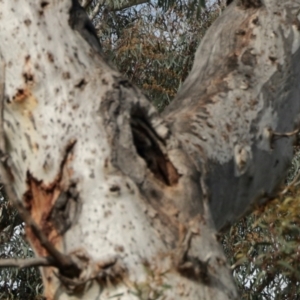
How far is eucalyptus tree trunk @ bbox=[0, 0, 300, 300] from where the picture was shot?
1.41m

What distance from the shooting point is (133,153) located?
1.54 m

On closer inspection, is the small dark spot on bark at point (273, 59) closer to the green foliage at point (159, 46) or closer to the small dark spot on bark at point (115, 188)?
the small dark spot on bark at point (115, 188)

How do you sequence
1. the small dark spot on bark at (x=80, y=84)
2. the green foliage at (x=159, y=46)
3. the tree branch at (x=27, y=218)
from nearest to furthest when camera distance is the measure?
the tree branch at (x=27, y=218)
the small dark spot on bark at (x=80, y=84)
the green foliage at (x=159, y=46)

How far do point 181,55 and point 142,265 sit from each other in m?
4.19

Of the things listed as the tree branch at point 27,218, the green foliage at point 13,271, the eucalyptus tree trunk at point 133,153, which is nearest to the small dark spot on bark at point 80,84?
the eucalyptus tree trunk at point 133,153

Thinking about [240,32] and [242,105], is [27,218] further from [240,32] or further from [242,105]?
[240,32]

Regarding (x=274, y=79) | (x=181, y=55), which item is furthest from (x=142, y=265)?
(x=181, y=55)

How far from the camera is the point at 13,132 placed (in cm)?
166

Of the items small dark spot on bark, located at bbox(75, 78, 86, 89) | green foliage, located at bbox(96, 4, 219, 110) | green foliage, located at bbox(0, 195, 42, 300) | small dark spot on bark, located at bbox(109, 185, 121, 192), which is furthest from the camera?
green foliage, located at bbox(96, 4, 219, 110)

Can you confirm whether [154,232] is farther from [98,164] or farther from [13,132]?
[13,132]

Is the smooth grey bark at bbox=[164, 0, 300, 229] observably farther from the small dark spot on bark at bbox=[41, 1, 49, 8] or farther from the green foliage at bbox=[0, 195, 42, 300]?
the green foliage at bbox=[0, 195, 42, 300]

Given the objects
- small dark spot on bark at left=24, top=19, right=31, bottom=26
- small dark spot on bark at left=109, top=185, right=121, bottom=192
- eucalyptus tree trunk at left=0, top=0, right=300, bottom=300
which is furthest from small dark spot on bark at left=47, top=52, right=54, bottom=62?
small dark spot on bark at left=109, top=185, right=121, bottom=192

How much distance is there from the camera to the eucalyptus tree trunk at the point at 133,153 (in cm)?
141

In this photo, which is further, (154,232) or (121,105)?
(121,105)
